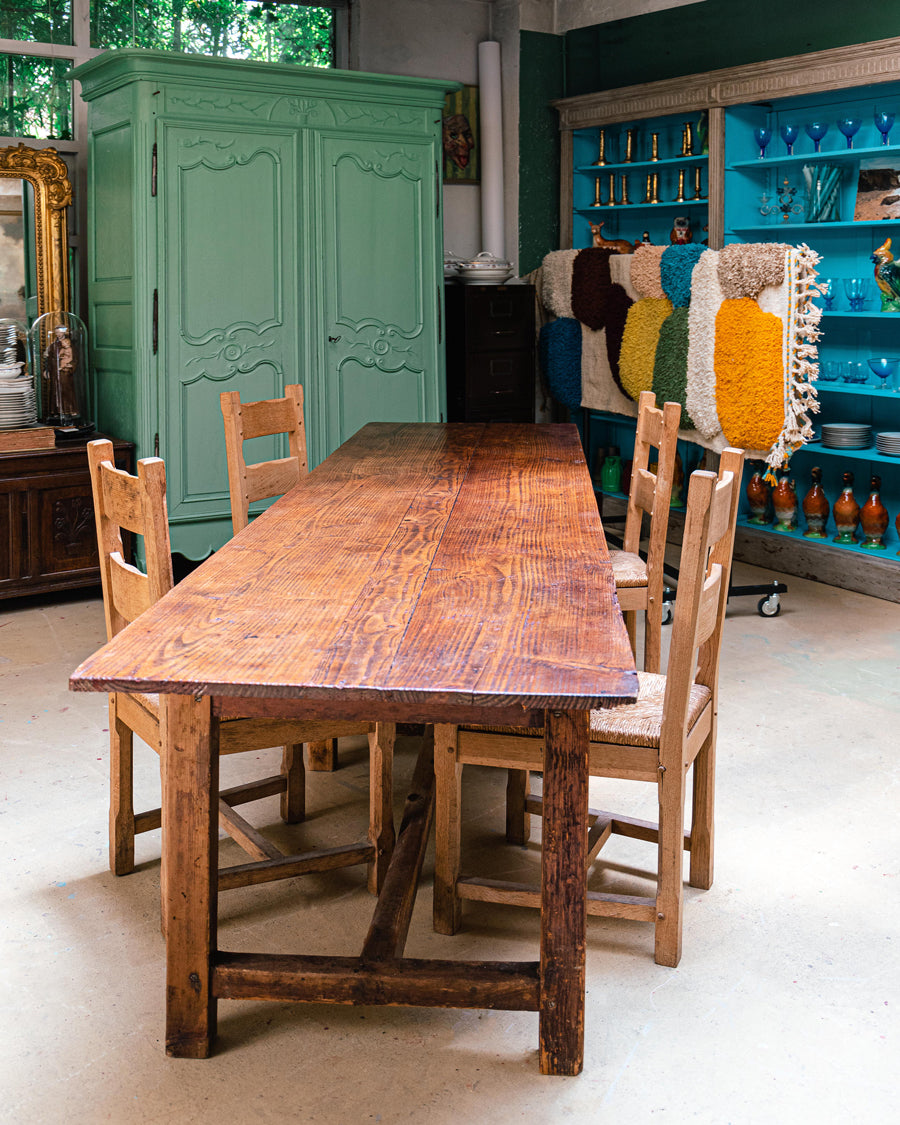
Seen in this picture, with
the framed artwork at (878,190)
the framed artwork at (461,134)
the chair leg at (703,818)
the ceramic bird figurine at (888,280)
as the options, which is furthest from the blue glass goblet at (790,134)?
the chair leg at (703,818)

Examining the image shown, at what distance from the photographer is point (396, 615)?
181cm

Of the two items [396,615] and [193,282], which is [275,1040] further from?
[193,282]

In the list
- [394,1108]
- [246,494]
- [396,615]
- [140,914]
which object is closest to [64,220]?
[246,494]

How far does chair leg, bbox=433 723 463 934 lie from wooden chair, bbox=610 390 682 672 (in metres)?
0.99

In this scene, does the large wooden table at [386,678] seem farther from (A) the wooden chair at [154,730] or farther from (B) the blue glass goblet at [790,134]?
(B) the blue glass goblet at [790,134]

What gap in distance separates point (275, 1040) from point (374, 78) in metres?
4.23

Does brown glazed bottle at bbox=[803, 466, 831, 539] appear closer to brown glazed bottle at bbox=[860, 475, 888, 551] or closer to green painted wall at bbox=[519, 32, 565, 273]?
brown glazed bottle at bbox=[860, 475, 888, 551]

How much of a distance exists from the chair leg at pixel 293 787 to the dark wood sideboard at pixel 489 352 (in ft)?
11.5

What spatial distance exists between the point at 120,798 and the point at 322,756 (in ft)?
2.52

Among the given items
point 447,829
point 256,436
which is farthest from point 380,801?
point 256,436

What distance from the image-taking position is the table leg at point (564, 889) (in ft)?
5.80

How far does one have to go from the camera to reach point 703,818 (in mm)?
2461

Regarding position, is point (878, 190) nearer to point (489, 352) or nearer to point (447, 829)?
point (489, 352)

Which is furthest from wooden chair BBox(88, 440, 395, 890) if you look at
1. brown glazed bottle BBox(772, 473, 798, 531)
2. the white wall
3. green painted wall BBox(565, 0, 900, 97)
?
the white wall
